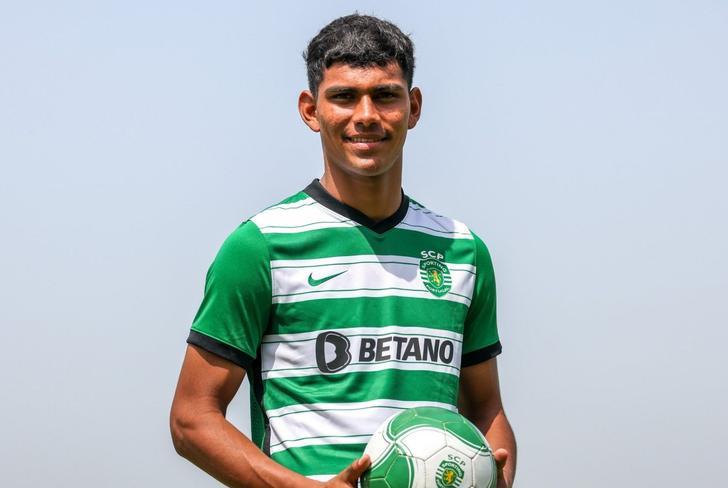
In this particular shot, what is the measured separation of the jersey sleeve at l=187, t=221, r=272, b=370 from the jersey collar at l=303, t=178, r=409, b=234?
0.55m

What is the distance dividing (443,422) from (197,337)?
1.48 metres

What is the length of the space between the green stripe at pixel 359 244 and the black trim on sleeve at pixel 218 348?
590mm

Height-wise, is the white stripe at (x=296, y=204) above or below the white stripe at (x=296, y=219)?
above

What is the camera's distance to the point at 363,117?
7012mm

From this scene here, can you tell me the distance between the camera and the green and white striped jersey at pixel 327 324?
269 inches

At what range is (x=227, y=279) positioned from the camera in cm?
684

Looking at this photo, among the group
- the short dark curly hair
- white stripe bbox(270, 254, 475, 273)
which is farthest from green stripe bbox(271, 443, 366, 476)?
the short dark curly hair

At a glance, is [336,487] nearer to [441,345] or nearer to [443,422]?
[443,422]

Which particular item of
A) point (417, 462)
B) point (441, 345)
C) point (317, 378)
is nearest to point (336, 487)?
point (417, 462)

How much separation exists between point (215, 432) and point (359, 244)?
56.1 inches

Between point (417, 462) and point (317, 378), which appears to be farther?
point (317, 378)

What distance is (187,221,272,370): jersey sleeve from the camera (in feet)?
22.3

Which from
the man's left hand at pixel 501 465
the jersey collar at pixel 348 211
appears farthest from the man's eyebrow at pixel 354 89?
the man's left hand at pixel 501 465

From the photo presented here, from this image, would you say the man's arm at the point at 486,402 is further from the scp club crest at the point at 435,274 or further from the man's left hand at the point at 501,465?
the scp club crest at the point at 435,274
